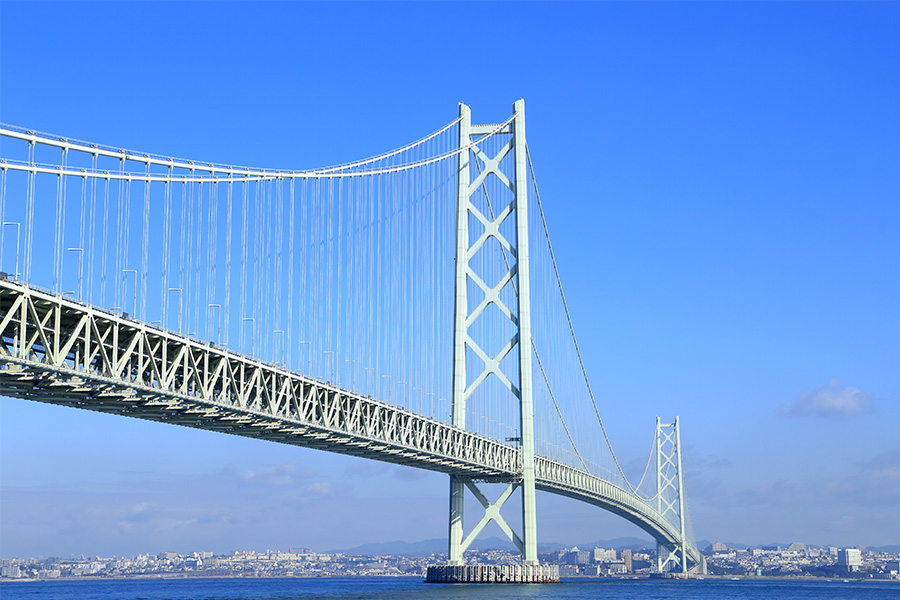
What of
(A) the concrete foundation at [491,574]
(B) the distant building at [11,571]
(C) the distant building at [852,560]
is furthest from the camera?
(B) the distant building at [11,571]

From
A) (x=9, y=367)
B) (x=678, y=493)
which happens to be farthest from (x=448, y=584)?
(x=678, y=493)

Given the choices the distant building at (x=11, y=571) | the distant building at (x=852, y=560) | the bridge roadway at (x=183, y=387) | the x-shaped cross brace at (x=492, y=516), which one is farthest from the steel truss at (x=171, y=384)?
the distant building at (x=11, y=571)

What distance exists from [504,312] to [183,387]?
1124 inches

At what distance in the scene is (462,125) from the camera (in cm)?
6125

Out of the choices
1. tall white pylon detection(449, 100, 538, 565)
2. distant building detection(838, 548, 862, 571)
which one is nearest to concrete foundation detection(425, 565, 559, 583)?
tall white pylon detection(449, 100, 538, 565)

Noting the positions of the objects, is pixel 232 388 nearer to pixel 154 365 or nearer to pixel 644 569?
pixel 154 365

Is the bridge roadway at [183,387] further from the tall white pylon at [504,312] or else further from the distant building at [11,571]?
the distant building at [11,571]

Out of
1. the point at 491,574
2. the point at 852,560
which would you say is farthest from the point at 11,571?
the point at 491,574

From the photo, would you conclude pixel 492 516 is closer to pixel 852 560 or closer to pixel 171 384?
pixel 171 384

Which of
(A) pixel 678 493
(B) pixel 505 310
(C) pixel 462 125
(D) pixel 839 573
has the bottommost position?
(D) pixel 839 573

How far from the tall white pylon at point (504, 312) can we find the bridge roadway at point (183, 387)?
17.8 feet

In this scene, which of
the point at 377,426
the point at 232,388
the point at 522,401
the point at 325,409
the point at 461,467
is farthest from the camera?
the point at 522,401

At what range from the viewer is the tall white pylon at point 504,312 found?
55750 mm

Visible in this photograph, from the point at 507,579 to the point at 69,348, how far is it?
1290 inches
